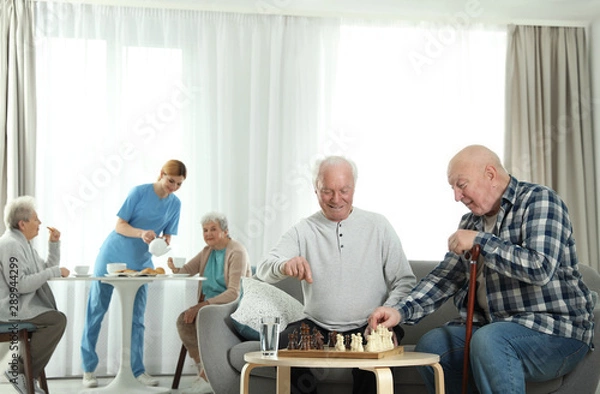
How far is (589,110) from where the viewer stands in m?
5.43

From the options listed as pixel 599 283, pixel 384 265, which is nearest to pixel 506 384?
pixel 384 265

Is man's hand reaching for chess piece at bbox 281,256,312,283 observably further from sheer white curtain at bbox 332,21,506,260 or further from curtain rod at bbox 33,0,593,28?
curtain rod at bbox 33,0,593,28

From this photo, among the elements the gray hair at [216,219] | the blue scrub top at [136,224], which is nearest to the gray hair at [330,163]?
the gray hair at [216,219]

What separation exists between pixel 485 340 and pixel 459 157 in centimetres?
61

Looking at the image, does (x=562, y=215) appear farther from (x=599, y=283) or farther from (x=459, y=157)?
(x=599, y=283)

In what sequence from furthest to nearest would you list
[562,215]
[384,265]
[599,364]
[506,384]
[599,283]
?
[599,283], [384,265], [599,364], [562,215], [506,384]

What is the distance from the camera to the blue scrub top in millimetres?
4488

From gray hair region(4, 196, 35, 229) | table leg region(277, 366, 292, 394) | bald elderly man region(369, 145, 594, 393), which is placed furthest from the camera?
gray hair region(4, 196, 35, 229)

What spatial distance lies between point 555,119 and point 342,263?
10.8 feet

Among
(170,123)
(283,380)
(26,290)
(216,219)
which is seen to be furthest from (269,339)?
(170,123)

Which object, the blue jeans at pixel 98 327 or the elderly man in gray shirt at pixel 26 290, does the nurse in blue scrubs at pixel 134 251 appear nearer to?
the blue jeans at pixel 98 327

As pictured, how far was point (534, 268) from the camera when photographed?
2264mm

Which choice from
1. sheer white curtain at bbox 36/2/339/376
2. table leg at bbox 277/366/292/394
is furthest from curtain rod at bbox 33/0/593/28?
table leg at bbox 277/366/292/394

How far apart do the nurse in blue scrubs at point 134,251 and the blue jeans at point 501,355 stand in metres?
2.34
